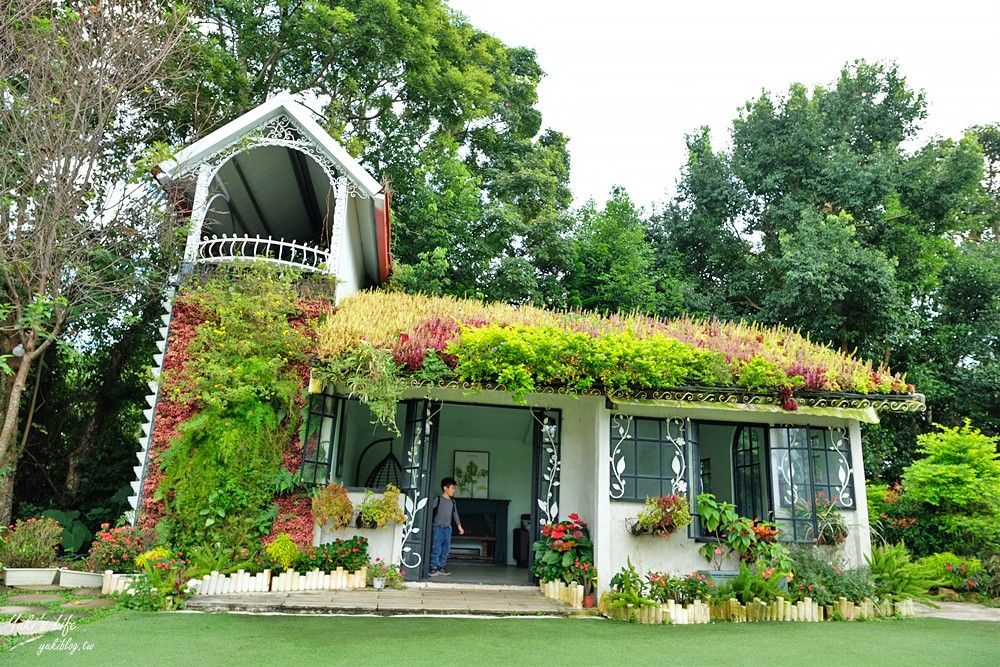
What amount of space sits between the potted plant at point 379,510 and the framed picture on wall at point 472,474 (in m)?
4.56

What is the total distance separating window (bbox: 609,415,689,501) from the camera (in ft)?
26.0

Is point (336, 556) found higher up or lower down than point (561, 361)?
lower down

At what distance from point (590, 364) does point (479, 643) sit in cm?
340

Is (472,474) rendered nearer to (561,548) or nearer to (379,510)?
(379,510)

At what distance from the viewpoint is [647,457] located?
8.09m

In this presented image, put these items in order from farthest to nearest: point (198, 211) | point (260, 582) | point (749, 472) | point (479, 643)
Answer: point (198, 211) < point (749, 472) < point (260, 582) < point (479, 643)

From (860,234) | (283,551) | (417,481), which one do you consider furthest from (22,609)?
(860,234)

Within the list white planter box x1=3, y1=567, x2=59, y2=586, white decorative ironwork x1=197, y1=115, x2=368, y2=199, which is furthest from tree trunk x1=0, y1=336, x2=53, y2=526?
white decorative ironwork x1=197, y1=115, x2=368, y2=199

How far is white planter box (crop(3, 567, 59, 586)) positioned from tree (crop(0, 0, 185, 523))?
1654mm

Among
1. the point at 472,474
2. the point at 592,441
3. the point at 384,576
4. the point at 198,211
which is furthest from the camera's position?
the point at 472,474

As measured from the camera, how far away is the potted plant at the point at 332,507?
25.5 ft

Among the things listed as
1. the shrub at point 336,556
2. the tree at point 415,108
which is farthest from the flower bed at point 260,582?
the tree at point 415,108

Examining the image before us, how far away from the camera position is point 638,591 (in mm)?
7125

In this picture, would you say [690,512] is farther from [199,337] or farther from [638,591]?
[199,337]
